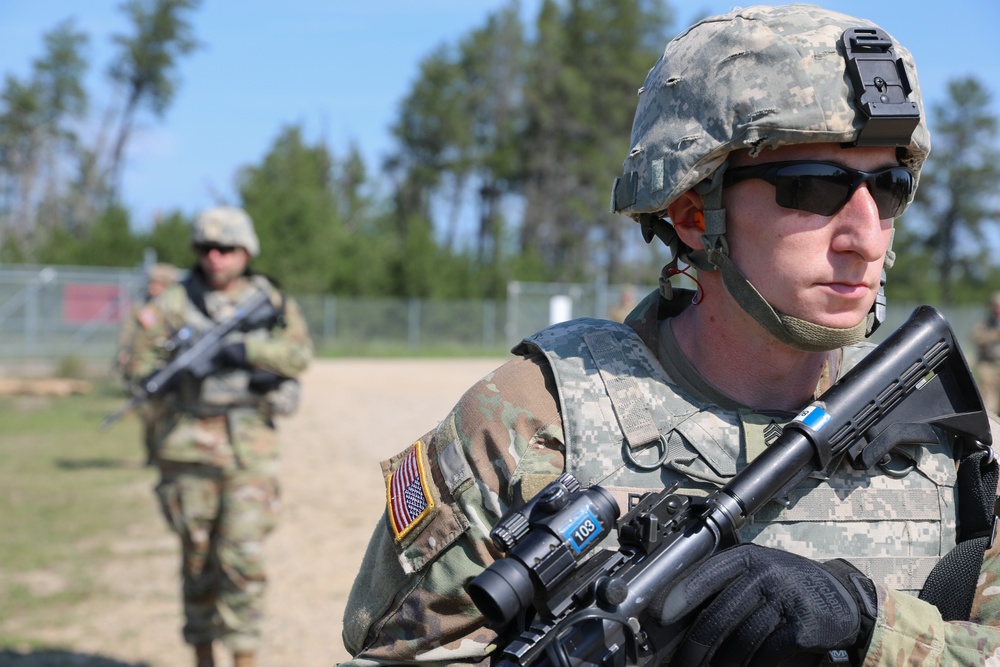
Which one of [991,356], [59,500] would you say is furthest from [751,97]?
[991,356]

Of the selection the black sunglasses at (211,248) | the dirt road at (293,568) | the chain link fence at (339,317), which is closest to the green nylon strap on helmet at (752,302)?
the dirt road at (293,568)

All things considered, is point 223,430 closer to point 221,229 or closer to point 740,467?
point 221,229

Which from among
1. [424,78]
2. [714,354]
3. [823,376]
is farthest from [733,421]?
[424,78]

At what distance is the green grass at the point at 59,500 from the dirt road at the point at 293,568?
213 mm

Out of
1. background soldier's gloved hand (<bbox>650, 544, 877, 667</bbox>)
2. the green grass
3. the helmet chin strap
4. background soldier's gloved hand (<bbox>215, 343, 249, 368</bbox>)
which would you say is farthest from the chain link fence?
background soldier's gloved hand (<bbox>650, 544, 877, 667</bbox>)

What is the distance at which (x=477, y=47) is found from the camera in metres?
46.4

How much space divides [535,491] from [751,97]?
2.82 feet

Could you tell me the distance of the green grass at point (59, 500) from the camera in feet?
21.1

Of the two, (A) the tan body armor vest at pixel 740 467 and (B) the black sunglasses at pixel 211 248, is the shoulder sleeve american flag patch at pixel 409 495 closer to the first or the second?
(A) the tan body armor vest at pixel 740 467

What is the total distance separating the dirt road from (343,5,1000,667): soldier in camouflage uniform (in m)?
3.85

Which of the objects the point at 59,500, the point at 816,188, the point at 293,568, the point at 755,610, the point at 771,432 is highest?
the point at 816,188

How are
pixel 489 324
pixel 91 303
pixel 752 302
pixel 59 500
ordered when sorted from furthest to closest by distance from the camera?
1. pixel 489 324
2. pixel 91 303
3. pixel 59 500
4. pixel 752 302

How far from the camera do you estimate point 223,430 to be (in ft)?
18.5

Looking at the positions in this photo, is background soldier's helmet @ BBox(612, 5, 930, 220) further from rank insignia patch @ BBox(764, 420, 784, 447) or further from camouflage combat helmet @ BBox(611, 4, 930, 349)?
rank insignia patch @ BBox(764, 420, 784, 447)
